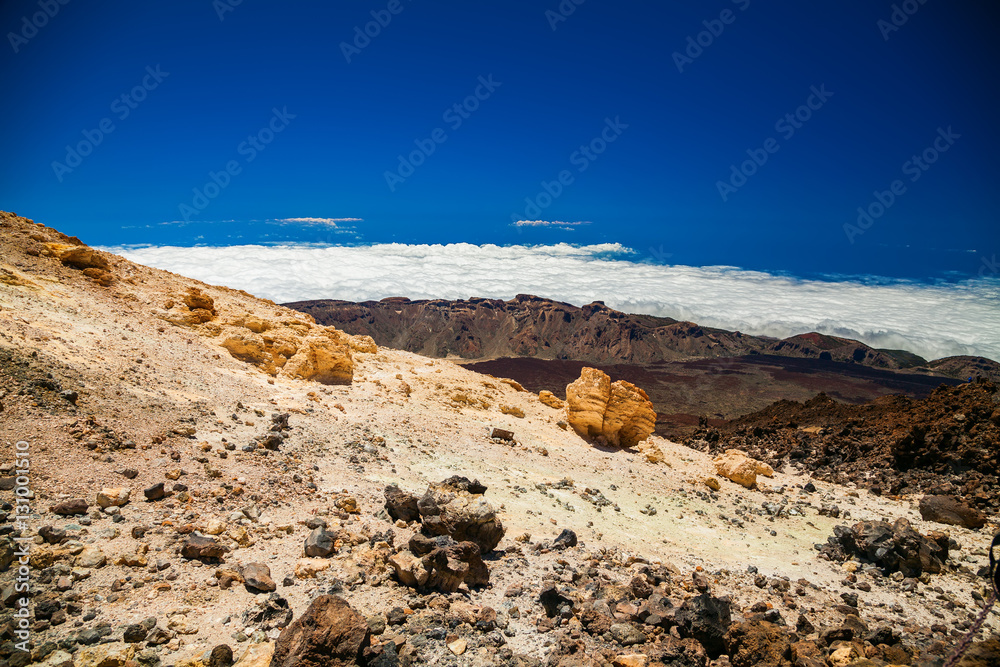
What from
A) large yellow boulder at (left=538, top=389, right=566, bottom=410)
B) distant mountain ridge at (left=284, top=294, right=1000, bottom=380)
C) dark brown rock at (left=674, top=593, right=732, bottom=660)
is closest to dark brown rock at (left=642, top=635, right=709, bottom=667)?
dark brown rock at (left=674, top=593, right=732, bottom=660)

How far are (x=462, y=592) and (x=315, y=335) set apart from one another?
567 inches

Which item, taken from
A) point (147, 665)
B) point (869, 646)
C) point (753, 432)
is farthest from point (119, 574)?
point (753, 432)

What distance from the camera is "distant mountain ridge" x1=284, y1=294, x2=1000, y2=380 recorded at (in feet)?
504

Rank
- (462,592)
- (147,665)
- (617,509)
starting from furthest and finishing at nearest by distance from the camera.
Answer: (617,509), (462,592), (147,665)

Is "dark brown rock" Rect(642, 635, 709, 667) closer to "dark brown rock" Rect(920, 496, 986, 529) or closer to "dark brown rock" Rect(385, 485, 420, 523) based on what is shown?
"dark brown rock" Rect(385, 485, 420, 523)

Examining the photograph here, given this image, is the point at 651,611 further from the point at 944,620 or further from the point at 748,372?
the point at 748,372

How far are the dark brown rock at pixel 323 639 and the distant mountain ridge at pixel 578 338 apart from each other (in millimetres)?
149693

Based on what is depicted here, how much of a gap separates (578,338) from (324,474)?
170m

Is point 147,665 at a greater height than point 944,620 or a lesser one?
greater

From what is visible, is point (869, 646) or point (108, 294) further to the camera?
point (108, 294)

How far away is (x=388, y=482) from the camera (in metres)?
10.5

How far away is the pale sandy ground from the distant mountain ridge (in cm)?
13735

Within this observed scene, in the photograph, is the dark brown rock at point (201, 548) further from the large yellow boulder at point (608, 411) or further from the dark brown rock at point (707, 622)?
the large yellow boulder at point (608, 411)

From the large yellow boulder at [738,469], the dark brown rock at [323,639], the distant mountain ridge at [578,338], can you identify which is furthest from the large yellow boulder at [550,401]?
the distant mountain ridge at [578,338]
